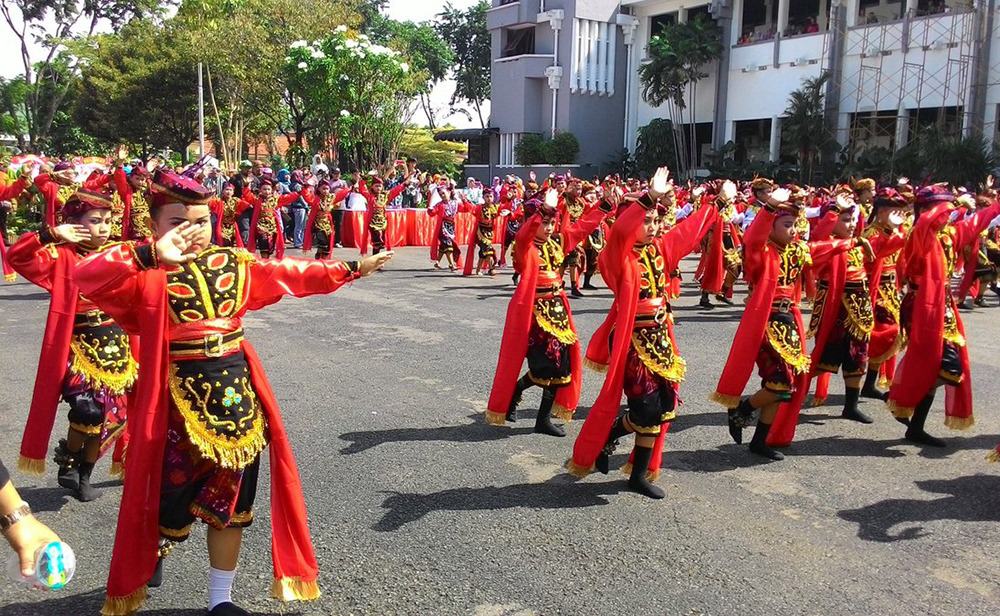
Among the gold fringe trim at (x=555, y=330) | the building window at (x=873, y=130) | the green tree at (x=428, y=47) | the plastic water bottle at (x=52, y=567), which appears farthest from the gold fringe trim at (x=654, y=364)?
the green tree at (x=428, y=47)

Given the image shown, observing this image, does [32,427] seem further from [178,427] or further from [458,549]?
[458,549]

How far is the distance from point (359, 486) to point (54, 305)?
1.98 metres

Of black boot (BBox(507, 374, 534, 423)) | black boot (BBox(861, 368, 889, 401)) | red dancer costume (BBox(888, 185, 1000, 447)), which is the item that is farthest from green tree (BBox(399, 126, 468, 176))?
red dancer costume (BBox(888, 185, 1000, 447))

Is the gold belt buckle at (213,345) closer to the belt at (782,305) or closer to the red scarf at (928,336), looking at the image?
the belt at (782,305)

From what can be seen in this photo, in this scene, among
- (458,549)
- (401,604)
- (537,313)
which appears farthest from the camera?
(537,313)

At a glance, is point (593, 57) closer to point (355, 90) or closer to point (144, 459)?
point (355, 90)

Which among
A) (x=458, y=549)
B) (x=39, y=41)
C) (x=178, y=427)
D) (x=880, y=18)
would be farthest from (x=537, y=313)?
(x=39, y=41)

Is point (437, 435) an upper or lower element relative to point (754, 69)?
lower

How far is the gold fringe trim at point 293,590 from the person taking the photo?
3.51 m

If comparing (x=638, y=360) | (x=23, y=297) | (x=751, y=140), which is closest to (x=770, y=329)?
(x=638, y=360)

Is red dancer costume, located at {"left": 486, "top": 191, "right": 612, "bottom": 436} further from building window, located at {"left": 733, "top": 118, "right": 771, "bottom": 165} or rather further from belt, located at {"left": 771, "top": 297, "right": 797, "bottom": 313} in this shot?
building window, located at {"left": 733, "top": 118, "right": 771, "bottom": 165}

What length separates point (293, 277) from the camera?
3611 millimetres

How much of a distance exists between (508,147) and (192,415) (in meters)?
34.9

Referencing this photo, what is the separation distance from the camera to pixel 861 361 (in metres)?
6.47
